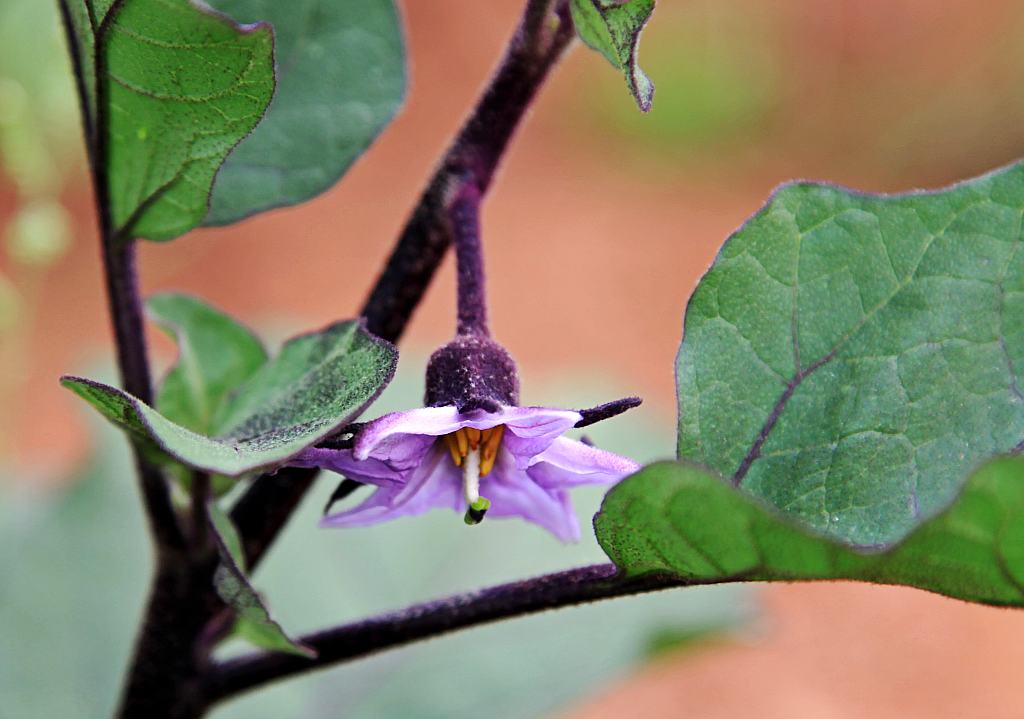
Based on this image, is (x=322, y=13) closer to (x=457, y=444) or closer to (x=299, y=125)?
(x=299, y=125)

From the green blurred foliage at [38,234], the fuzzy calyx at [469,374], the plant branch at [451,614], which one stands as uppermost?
the green blurred foliage at [38,234]

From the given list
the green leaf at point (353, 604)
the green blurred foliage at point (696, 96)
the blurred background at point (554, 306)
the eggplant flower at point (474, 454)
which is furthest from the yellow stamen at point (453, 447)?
the green blurred foliage at point (696, 96)

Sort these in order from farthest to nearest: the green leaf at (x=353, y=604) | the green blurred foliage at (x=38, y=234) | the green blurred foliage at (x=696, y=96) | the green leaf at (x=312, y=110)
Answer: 1. the green blurred foliage at (x=696, y=96)
2. the green leaf at (x=353, y=604)
3. the green blurred foliage at (x=38, y=234)
4. the green leaf at (x=312, y=110)

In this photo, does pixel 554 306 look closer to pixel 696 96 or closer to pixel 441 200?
pixel 696 96

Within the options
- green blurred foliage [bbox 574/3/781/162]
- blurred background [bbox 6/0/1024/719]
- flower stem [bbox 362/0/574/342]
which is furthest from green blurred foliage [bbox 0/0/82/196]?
green blurred foliage [bbox 574/3/781/162]

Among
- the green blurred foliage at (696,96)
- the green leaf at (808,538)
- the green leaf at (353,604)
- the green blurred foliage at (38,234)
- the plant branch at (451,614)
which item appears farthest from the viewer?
the green blurred foliage at (696,96)

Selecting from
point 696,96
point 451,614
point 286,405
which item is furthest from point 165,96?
point 696,96

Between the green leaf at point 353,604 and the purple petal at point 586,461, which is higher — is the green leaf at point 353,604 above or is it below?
below

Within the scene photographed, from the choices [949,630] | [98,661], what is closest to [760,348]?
[98,661]

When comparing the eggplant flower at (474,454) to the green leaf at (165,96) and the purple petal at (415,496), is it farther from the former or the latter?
the green leaf at (165,96)
